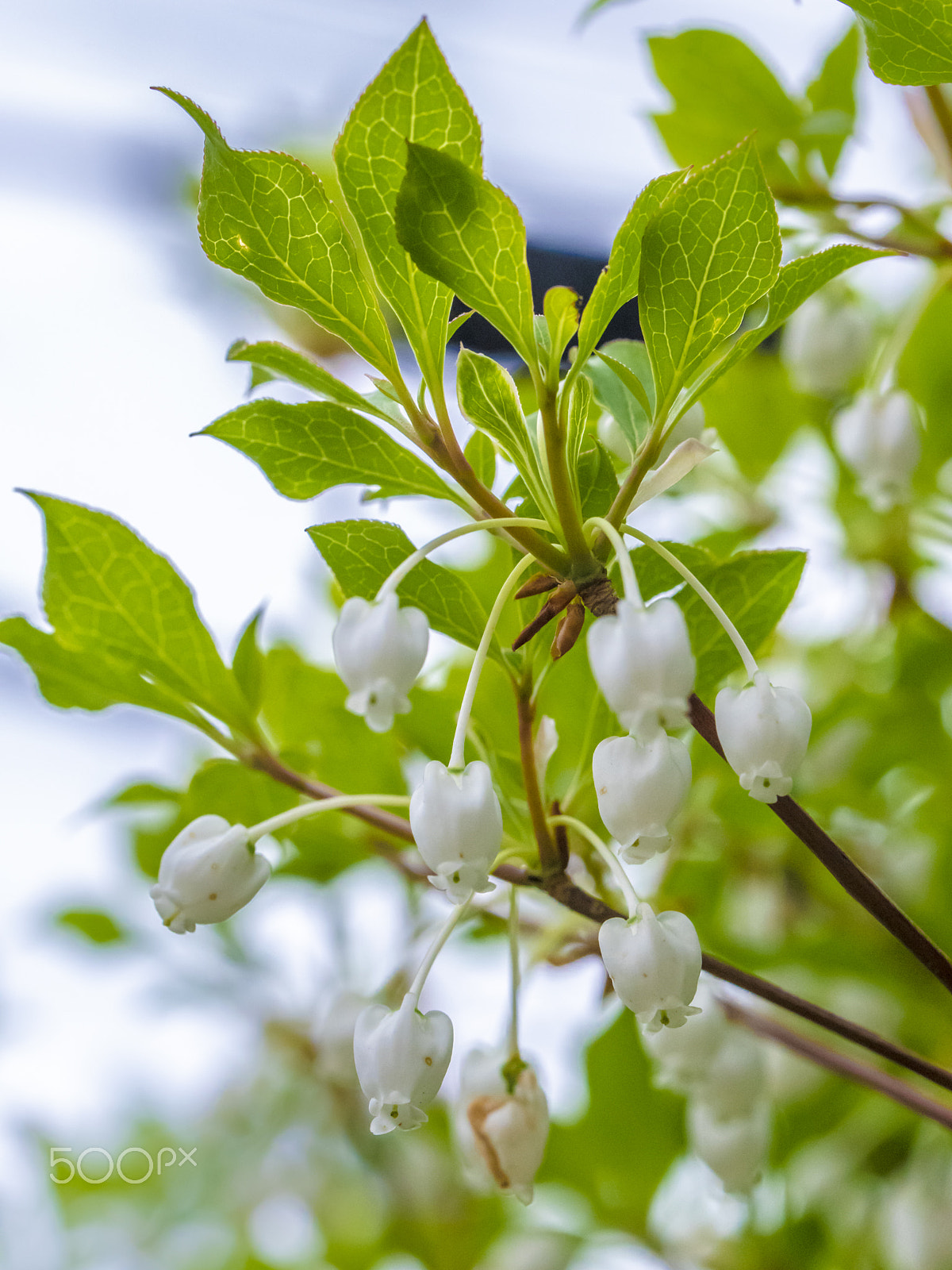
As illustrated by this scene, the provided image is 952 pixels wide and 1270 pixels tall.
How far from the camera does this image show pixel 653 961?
1.03ft

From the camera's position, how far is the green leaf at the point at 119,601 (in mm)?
440

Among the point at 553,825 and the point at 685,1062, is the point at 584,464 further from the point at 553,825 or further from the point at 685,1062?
the point at 685,1062

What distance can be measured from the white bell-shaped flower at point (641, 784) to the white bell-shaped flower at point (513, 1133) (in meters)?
0.17

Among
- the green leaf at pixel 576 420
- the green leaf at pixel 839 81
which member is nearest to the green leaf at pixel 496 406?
the green leaf at pixel 576 420

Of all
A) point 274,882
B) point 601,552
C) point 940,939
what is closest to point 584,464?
point 601,552

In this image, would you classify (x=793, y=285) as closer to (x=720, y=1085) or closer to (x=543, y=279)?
(x=720, y=1085)

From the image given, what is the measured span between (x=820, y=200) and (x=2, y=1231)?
1.69m

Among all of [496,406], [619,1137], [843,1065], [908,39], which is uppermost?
[908,39]

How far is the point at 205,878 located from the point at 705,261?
9.9 inches

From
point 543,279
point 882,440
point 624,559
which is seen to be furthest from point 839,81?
point 624,559

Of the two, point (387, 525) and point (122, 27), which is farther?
point (122, 27)

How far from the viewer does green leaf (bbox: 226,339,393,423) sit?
36 centimetres

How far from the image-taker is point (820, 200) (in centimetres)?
68

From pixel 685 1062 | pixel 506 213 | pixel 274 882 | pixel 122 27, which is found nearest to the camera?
pixel 506 213
